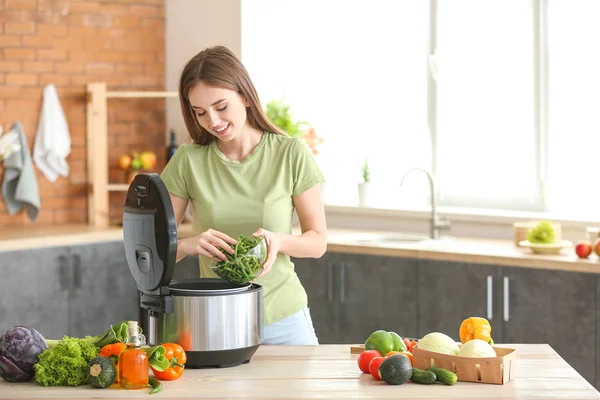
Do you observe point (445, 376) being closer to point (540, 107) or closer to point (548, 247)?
point (548, 247)

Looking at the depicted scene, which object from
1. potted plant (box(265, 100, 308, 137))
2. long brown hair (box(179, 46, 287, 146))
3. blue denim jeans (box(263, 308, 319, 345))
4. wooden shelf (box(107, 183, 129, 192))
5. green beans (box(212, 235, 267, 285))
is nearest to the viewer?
green beans (box(212, 235, 267, 285))

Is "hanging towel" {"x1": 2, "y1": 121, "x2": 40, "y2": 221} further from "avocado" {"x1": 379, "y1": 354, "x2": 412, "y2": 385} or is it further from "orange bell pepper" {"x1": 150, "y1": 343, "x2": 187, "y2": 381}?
"avocado" {"x1": 379, "y1": 354, "x2": 412, "y2": 385}

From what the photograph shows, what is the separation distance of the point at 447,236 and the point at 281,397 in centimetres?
291

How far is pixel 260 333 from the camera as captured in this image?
2662mm

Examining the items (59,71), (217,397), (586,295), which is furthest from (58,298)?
(217,397)

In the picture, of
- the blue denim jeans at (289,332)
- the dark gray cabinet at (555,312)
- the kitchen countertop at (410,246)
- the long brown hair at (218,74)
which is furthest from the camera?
the kitchen countertop at (410,246)

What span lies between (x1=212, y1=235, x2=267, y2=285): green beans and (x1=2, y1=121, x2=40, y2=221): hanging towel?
2.92 metres

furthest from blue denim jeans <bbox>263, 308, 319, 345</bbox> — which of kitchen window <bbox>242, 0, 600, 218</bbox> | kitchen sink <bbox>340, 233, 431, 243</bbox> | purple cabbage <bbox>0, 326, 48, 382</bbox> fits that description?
kitchen window <bbox>242, 0, 600, 218</bbox>

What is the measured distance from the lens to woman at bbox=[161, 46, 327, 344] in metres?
2.98

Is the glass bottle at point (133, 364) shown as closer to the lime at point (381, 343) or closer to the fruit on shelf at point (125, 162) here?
the lime at point (381, 343)

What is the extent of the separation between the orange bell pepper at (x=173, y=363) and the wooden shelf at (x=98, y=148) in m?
3.22

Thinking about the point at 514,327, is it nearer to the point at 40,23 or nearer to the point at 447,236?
the point at 447,236

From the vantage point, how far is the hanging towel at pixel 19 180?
5285 millimetres

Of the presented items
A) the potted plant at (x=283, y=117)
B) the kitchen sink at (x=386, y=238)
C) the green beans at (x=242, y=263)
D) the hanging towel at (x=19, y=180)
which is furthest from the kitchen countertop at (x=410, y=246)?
the green beans at (x=242, y=263)
